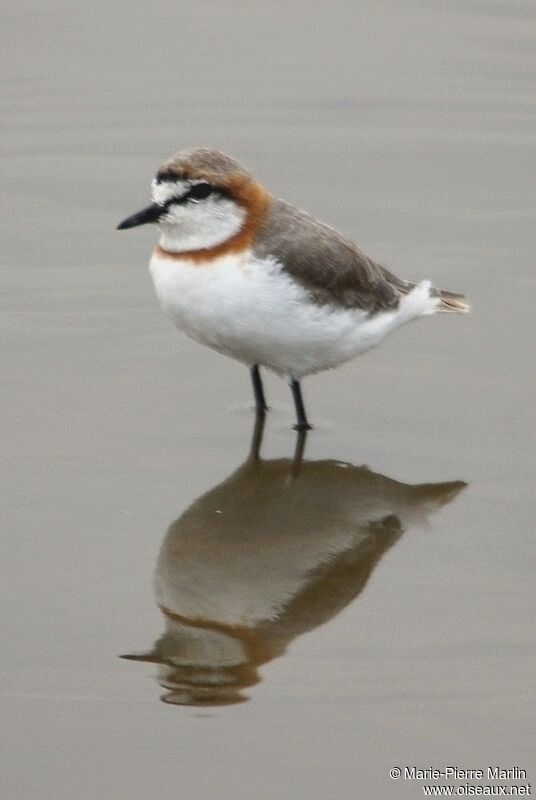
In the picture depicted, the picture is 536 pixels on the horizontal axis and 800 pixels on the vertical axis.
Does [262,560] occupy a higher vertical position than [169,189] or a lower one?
lower

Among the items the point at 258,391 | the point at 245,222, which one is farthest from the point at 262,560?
the point at 245,222

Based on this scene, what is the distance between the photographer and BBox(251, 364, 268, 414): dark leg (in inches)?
349

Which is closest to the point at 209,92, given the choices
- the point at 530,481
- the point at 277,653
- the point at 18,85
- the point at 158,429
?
the point at 18,85

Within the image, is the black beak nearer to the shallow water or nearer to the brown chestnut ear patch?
the brown chestnut ear patch

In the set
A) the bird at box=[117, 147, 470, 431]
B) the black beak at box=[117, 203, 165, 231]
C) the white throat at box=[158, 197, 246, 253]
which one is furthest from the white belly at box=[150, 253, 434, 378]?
the black beak at box=[117, 203, 165, 231]

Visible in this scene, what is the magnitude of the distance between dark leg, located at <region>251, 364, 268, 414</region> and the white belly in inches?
9.5

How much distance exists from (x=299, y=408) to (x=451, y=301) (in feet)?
4.46

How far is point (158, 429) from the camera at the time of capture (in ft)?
28.6

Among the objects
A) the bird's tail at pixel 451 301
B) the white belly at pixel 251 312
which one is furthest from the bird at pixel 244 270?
the bird's tail at pixel 451 301

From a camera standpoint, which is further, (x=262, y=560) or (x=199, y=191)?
(x=199, y=191)

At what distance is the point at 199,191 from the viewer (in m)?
8.15

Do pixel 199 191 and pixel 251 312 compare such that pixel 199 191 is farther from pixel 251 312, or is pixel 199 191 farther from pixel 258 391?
pixel 258 391

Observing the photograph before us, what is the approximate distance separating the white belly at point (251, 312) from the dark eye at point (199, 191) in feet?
1.10

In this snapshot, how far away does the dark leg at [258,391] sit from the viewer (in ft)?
29.1
